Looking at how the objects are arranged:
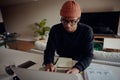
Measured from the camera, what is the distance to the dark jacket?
1.02m

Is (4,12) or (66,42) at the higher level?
(4,12)

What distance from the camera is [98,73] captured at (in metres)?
0.91

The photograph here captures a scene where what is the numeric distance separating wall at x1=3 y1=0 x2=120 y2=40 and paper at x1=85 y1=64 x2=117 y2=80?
10.6 ft

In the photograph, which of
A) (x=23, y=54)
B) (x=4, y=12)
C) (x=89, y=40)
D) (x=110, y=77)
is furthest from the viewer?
(x=4, y=12)

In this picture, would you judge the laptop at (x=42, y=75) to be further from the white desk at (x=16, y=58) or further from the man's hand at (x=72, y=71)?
the white desk at (x=16, y=58)

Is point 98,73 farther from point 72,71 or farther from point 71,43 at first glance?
point 71,43

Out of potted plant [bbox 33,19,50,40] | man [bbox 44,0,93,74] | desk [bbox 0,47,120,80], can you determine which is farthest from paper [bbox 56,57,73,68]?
potted plant [bbox 33,19,50,40]

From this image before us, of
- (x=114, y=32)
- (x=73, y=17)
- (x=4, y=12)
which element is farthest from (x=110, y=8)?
(x=4, y=12)

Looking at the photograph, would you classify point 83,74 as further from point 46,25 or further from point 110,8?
point 46,25

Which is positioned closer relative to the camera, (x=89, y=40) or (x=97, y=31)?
(x=89, y=40)

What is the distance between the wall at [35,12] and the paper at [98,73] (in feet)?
10.6

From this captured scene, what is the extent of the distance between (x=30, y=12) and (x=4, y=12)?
164 cm

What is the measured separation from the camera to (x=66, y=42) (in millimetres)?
1095

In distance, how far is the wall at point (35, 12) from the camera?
3.79 metres
